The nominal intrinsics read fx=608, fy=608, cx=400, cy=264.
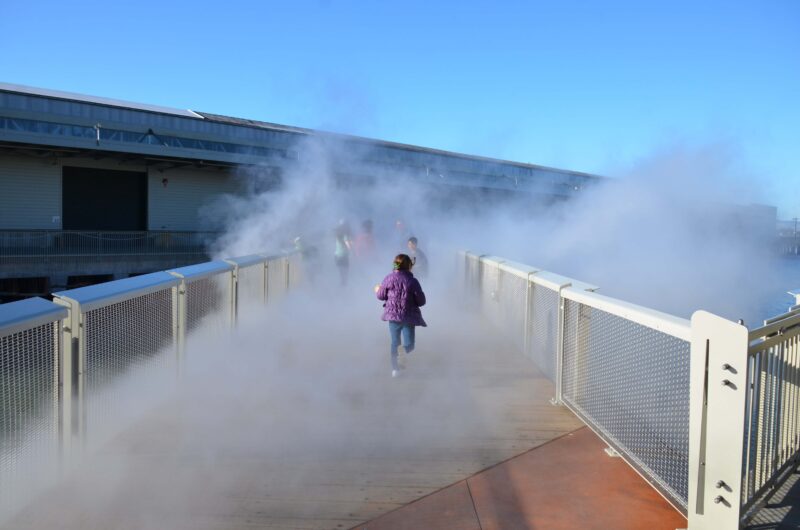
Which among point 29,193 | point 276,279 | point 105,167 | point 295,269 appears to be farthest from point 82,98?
point 276,279

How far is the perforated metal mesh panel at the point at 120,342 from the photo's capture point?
10.9ft

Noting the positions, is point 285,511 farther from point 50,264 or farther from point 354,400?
point 50,264

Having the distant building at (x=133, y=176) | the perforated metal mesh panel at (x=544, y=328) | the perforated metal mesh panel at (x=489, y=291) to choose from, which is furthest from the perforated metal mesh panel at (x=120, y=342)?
the distant building at (x=133, y=176)

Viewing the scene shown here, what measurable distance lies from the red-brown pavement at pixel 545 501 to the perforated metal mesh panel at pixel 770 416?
42 cm

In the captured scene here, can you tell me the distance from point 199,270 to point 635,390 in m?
3.51

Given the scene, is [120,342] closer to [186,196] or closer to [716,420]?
[716,420]

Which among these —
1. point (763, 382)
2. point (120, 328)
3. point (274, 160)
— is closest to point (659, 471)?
point (763, 382)

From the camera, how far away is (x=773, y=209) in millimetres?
20875

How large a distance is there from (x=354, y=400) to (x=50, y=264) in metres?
16.2

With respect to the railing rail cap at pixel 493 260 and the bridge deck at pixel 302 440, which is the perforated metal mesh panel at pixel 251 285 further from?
the railing rail cap at pixel 493 260

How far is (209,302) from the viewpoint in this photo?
5340mm

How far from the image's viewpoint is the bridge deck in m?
2.97

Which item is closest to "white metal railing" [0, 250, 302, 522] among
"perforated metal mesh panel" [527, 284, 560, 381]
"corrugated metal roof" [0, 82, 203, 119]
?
"perforated metal mesh panel" [527, 284, 560, 381]

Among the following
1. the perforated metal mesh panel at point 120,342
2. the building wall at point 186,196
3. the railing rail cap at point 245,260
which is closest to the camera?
the perforated metal mesh panel at point 120,342
